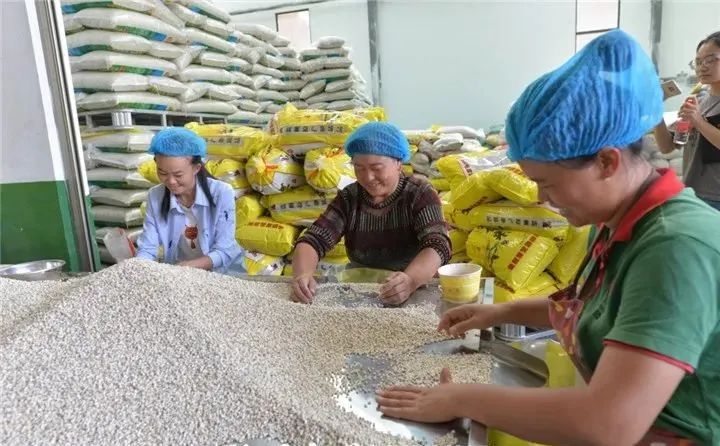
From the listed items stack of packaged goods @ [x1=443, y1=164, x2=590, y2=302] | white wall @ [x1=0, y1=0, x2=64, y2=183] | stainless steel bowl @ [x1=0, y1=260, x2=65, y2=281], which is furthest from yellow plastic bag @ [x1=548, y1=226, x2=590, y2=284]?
white wall @ [x1=0, y1=0, x2=64, y2=183]

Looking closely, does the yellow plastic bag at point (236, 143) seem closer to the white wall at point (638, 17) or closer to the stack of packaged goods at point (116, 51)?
the stack of packaged goods at point (116, 51)

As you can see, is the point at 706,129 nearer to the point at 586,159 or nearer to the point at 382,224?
the point at 382,224

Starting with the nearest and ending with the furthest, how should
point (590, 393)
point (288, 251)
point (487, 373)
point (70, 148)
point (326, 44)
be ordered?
1. point (590, 393)
2. point (487, 373)
3. point (70, 148)
4. point (288, 251)
5. point (326, 44)

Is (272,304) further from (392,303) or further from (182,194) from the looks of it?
(182,194)

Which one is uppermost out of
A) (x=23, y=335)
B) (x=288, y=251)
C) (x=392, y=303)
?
(x=23, y=335)

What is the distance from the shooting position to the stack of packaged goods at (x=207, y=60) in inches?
116

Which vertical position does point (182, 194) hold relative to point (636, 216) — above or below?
below

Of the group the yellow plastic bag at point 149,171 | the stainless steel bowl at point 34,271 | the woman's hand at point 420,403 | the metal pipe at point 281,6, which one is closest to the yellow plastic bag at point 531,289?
the woman's hand at point 420,403

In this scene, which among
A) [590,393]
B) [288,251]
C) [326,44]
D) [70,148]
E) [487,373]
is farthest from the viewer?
[326,44]

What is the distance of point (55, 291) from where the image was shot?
123 cm

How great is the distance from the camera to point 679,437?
61 cm

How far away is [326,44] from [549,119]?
3988mm

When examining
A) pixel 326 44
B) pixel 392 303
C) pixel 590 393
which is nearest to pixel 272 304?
pixel 392 303

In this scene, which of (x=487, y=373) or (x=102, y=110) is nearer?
(x=487, y=373)
